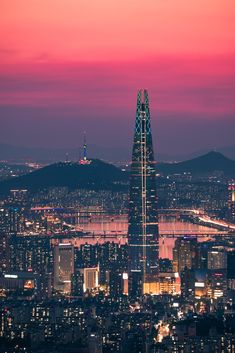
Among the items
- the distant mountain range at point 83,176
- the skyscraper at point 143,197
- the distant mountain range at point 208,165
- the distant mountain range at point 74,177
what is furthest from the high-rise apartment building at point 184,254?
→ the distant mountain range at point 208,165

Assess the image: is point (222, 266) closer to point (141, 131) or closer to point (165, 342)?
point (141, 131)

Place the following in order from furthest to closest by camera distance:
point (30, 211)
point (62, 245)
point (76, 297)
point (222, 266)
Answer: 1. point (30, 211)
2. point (62, 245)
3. point (222, 266)
4. point (76, 297)

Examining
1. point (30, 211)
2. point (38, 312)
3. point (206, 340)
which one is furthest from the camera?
point (30, 211)

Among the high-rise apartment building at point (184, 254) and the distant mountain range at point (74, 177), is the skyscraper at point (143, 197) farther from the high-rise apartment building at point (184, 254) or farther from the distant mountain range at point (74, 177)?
the distant mountain range at point (74, 177)

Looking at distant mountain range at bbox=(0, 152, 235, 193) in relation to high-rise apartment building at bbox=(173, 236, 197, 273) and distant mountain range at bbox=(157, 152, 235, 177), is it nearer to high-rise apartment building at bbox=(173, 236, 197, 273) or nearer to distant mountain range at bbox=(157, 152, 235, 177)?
distant mountain range at bbox=(157, 152, 235, 177)

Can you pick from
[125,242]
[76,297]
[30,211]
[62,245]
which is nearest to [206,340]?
[76,297]

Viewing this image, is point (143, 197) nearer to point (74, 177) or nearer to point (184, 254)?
point (184, 254)

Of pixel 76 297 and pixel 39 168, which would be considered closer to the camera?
pixel 76 297
